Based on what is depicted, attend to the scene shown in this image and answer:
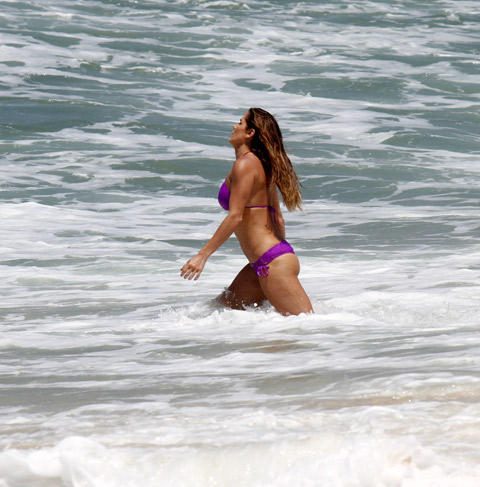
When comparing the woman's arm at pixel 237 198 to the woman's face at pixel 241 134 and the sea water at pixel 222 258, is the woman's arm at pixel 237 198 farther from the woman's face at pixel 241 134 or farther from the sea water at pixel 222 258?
the sea water at pixel 222 258

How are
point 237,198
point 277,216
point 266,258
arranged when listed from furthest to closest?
point 277,216, point 266,258, point 237,198

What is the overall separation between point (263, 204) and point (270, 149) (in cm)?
34

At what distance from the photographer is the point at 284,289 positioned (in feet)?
17.9

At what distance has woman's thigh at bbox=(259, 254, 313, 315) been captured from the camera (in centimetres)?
547

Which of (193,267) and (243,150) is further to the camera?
A: (243,150)

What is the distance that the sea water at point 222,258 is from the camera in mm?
3064

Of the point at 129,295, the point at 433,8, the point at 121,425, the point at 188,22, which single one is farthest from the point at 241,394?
the point at 433,8

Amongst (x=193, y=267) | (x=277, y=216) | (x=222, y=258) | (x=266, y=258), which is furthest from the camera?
(x=222, y=258)

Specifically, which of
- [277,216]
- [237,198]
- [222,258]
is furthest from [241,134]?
[222,258]

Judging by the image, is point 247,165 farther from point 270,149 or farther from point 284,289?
point 284,289

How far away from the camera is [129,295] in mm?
6941

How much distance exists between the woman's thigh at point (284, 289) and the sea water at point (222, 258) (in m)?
0.10

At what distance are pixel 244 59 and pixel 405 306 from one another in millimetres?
15784

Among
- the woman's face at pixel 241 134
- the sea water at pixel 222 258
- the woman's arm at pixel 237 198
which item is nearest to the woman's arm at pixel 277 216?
the woman's arm at pixel 237 198
